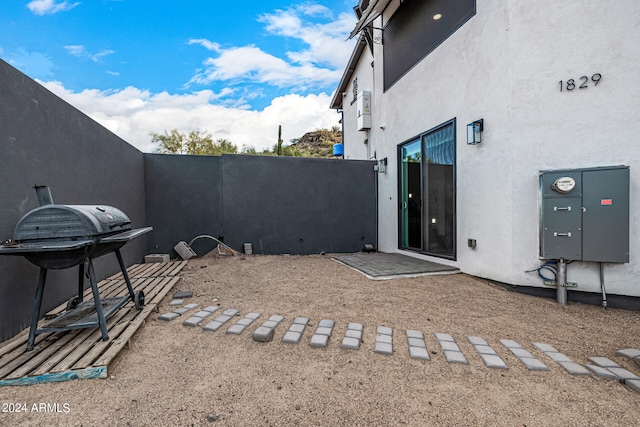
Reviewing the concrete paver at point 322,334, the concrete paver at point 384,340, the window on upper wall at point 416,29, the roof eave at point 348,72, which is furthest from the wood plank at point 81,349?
the roof eave at point 348,72

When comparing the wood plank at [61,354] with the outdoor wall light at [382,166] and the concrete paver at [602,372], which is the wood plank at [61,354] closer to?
the concrete paver at [602,372]

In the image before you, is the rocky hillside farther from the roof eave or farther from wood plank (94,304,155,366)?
wood plank (94,304,155,366)

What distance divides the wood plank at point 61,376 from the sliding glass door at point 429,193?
447cm

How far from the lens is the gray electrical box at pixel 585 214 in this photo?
2.98 m

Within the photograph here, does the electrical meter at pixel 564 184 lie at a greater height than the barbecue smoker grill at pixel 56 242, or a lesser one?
greater

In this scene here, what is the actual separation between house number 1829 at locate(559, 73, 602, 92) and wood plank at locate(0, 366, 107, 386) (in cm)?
491

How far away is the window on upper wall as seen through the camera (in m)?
4.41

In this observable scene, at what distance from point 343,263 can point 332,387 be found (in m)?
3.63

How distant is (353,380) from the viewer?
5.65ft

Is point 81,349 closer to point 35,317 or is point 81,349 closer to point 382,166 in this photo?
point 35,317

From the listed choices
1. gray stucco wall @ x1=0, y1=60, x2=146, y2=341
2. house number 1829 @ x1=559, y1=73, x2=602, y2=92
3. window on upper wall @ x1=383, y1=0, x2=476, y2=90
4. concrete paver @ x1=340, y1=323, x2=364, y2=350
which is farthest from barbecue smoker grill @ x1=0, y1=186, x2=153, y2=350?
window on upper wall @ x1=383, y1=0, x2=476, y2=90

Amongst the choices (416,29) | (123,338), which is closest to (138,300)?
(123,338)

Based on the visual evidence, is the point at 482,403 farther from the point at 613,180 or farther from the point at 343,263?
the point at 343,263

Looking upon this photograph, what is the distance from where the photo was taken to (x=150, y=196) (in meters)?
5.57
